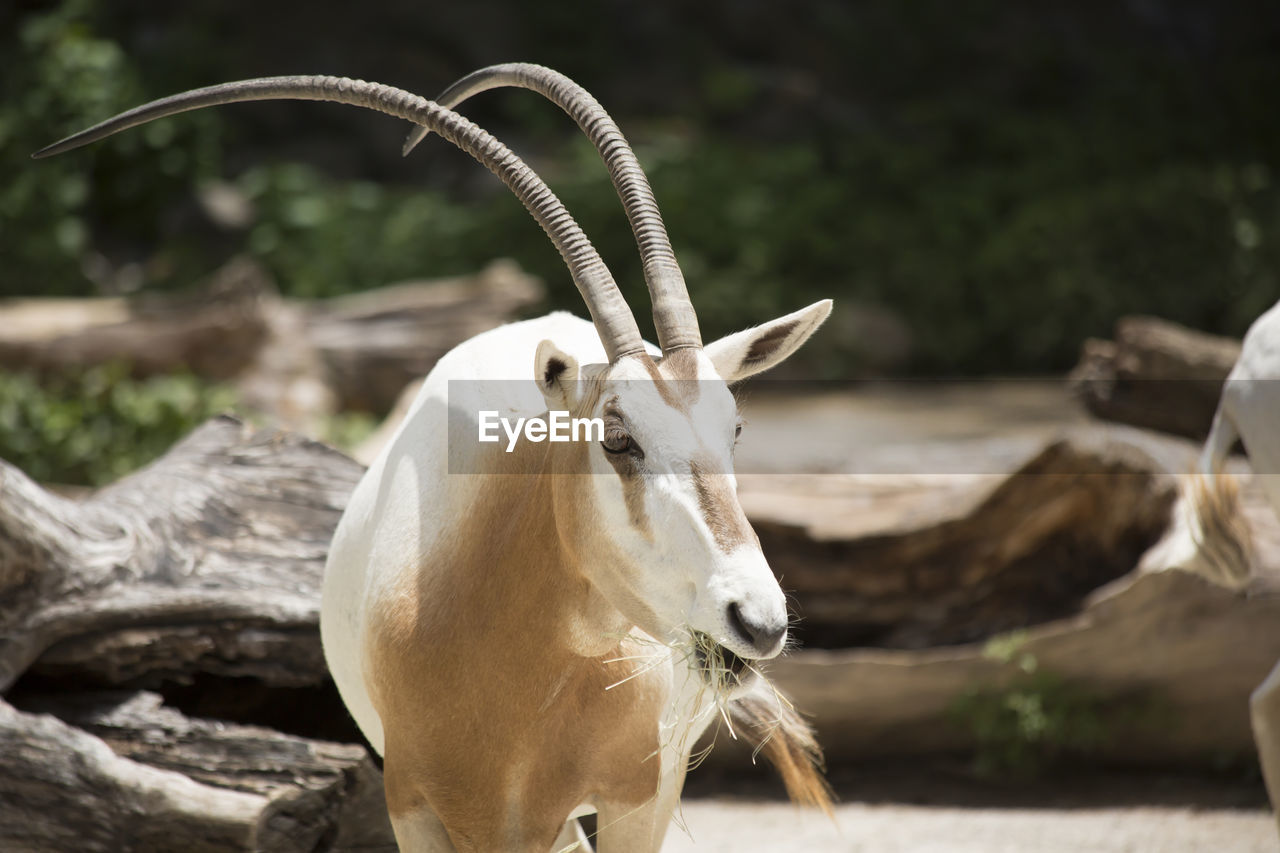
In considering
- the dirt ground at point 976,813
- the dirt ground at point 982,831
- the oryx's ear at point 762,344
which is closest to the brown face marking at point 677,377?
the oryx's ear at point 762,344

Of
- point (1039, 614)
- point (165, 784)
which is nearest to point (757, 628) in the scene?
point (165, 784)

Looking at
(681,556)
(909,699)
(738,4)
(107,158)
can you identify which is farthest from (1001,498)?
(738,4)

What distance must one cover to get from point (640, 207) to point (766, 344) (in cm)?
37

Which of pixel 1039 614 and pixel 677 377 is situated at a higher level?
pixel 677 377

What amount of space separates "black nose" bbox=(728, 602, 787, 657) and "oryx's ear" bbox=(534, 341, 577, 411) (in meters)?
0.54

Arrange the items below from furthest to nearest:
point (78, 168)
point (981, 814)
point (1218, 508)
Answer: point (78, 168) < point (981, 814) < point (1218, 508)

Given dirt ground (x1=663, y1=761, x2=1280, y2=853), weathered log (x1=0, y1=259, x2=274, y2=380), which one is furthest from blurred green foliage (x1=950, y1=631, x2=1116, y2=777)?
weathered log (x1=0, y1=259, x2=274, y2=380)

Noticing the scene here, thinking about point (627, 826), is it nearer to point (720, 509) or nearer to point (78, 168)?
point (720, 509)

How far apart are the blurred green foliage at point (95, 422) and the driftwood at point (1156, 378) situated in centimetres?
469

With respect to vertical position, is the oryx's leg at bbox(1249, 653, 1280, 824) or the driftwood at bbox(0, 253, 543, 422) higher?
the driftwood at bbox(0, 253, 543, 422)

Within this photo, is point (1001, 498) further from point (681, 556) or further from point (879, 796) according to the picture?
point (681, 556)

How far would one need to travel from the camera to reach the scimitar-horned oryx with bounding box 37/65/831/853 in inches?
82.6

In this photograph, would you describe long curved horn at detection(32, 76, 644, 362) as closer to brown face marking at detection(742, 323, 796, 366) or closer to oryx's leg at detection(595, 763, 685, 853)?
brown face marking at detection(742, 323, 796, 366)

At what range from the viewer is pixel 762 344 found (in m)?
2.33
